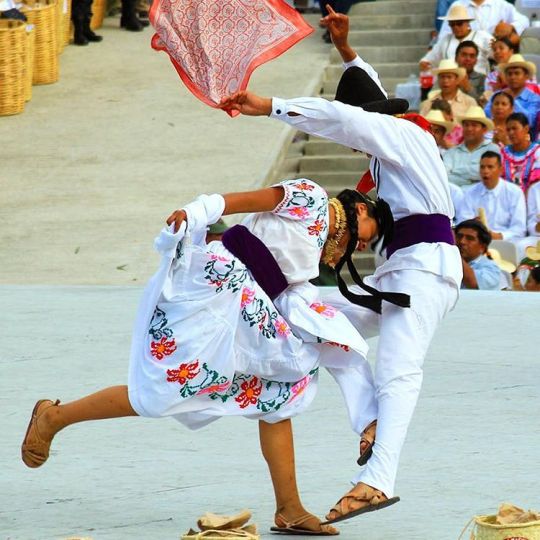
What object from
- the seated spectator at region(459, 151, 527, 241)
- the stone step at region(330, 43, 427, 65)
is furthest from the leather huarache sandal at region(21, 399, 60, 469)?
the stone step at region(330, 43, 427, 65)

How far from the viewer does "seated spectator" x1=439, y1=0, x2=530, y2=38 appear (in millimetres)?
11758

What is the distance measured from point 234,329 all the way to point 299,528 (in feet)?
2.06

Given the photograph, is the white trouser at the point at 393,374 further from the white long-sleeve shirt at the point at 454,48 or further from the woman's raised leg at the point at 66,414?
the white long-sleeve shirt at the point at 454,48

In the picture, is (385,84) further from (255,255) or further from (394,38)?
(255,255)

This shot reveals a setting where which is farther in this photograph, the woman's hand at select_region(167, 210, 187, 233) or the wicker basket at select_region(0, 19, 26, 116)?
the wicker basket at select_region(0, 19, 26, 116)

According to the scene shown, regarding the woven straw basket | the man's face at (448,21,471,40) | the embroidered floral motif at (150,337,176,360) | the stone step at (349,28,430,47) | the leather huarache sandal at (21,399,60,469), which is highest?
the embroidered floral motif at (150,337,176,360)

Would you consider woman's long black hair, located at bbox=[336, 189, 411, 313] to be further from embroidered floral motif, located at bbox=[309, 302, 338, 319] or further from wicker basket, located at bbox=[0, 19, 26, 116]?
wicker basket, located at bbox=[0, 19, 26, 116]

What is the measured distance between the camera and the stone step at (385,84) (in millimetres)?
12406

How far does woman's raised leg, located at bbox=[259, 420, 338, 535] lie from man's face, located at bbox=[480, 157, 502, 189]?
5.05 metres

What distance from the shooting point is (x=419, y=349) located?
15.3ft

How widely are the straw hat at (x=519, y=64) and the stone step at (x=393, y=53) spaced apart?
2.32 meters

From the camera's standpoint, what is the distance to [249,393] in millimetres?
4449

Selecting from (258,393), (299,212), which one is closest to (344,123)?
(299,212)

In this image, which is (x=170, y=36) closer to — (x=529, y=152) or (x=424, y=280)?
(x=424, y=280)
